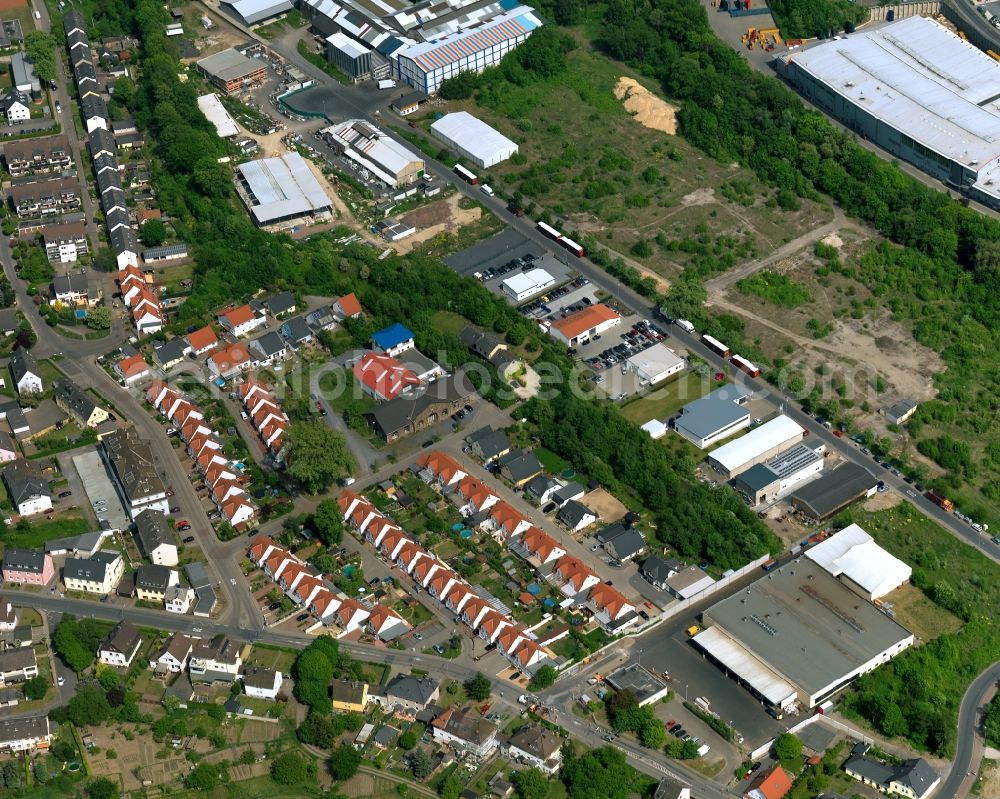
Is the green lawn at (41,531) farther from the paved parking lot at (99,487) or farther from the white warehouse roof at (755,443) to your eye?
the white warehouse roof at (755,443)

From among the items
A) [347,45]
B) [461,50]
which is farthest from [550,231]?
[347,45]

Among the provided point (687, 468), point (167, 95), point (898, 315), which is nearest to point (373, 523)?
point (687, 468)

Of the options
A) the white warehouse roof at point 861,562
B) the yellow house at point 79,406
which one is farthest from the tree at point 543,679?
the yellow house at point 79,406

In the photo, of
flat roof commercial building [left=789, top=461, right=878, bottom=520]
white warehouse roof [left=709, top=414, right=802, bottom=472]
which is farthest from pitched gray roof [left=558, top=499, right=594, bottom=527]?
flat roof commercial building [left=789, top=461, right=878, bottom=520]

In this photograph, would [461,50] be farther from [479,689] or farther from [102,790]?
[102,790]

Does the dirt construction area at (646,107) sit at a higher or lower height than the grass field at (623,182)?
higher

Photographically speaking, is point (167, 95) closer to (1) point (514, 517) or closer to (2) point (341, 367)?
(2) point (341, 367)
